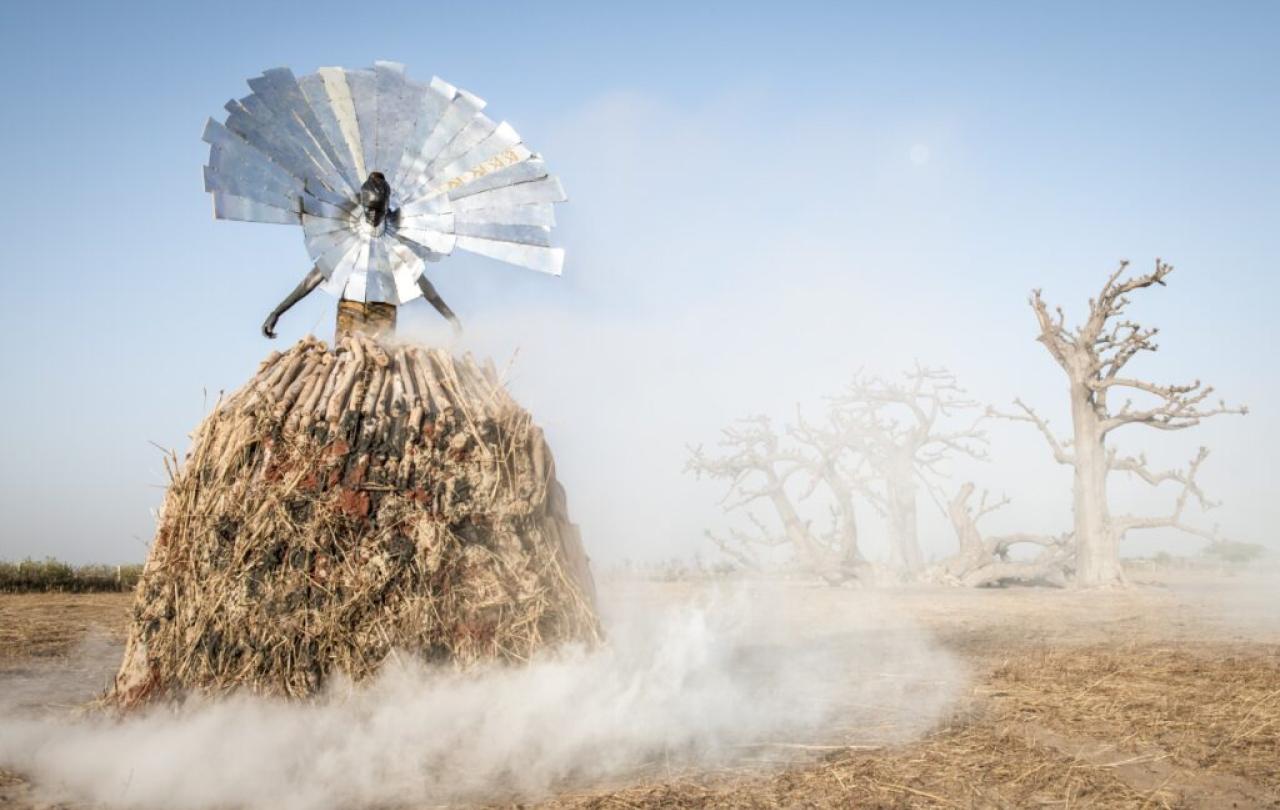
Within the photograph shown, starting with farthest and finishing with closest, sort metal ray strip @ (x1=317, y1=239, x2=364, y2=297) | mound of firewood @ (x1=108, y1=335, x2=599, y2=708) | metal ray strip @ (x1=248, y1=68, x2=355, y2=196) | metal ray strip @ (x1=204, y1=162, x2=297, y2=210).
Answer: metal ray strip @ (x1=248, y1=68, x2=355, y2=196) < metal ray strip @ (x1=317, y1=239, x2=364, y2=297) < metal ray strip @ (x1=204, y1=162, x2=297, y2=210) < mound of firewood @ (x1=108, y1=335, x2=599, y2=708)

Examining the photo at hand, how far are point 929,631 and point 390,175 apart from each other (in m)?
9.13

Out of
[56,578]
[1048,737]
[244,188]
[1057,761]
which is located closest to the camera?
[1057,761]

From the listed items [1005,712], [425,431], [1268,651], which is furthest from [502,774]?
[1268,651]

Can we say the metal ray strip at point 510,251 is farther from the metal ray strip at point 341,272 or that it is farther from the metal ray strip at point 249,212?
the metal ray strip at point 249,212

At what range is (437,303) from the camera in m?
7.00

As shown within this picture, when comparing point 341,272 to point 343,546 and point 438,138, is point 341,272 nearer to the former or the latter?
point 438,138

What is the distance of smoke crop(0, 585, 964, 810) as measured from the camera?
4.05m

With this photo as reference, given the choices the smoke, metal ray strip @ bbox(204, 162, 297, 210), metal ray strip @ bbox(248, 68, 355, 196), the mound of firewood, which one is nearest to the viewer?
the smoke

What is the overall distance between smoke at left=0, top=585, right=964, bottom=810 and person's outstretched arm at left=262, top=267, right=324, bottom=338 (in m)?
3.06

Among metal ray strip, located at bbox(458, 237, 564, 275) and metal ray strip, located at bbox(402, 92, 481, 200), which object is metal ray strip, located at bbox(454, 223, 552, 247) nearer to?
metal ray strip, located at bbox(458, 237, 564, 275)

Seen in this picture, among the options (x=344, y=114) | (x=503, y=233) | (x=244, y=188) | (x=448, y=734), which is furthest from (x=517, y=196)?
(x=448, y=734)

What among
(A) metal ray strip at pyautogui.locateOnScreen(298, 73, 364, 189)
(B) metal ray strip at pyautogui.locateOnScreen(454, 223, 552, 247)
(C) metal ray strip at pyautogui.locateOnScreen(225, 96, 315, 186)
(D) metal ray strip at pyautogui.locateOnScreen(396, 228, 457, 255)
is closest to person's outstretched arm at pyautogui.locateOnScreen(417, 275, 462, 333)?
(D) metal ray strip at pyautogui.locateOnScreen(396, 228, 457, 255)

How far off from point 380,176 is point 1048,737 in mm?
6362

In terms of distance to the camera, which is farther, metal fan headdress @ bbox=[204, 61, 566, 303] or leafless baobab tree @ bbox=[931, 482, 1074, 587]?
leafless baobab tree @ bbox=[931, 482, 1074, 587]
